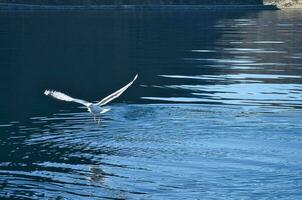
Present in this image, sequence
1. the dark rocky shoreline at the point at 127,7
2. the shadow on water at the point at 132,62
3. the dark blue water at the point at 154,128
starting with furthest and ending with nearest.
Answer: the dark rocky shoreline at the point at 127,7
the shadow on water at the point at 132,62
the dark blue water at the point at 154,128

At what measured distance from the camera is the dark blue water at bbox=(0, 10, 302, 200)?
1911 cm

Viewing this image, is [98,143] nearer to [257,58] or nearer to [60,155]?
[60,155]

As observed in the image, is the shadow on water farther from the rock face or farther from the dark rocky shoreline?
the rock face

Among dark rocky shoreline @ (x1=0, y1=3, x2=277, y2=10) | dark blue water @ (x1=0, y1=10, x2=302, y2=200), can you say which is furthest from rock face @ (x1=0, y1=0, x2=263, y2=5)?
dark blue water @ (x1=0, y1=10, x2=302, y2=200)

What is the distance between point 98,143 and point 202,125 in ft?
12.0

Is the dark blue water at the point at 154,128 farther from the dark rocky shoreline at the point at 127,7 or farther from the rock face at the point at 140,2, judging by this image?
the rock face at the point at 140,2

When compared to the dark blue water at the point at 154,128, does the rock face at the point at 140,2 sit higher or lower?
lower

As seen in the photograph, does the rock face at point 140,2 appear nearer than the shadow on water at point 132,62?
No

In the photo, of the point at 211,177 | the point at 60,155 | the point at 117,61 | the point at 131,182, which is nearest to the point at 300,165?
the point at 211,177

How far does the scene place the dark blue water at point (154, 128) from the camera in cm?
1911

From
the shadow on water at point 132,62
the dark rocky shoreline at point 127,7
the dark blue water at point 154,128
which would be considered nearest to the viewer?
the dark blue water at point 154,128

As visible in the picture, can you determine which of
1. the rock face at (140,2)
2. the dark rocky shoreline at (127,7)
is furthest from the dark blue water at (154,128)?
the rock face at (140,2)

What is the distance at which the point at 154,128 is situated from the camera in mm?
25125

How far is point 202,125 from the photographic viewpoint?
25.5 metres
